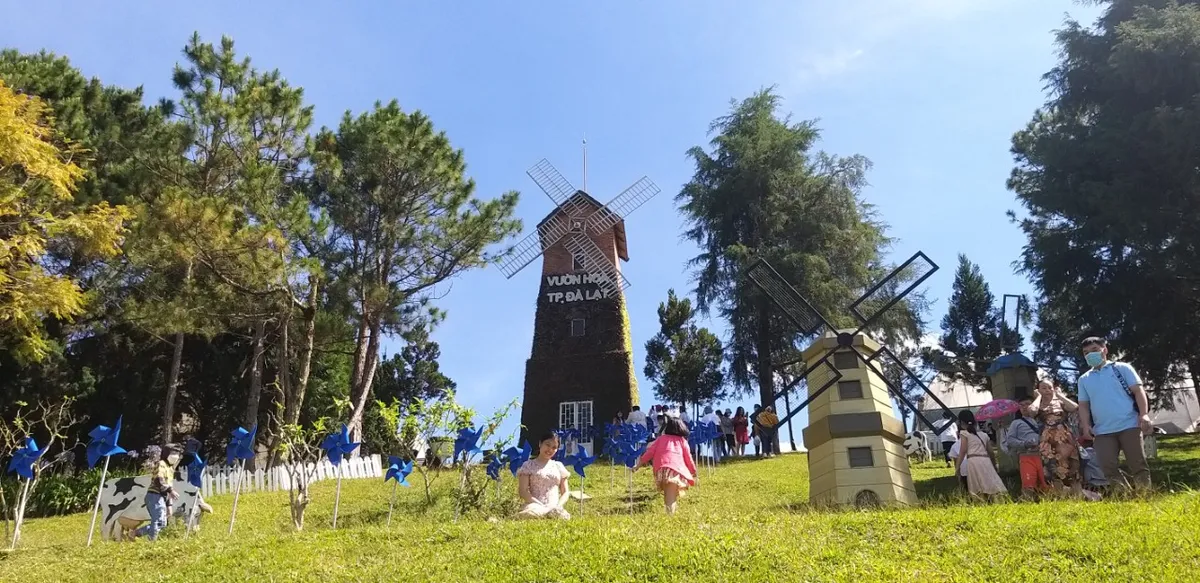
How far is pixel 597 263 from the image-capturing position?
86.2 ft

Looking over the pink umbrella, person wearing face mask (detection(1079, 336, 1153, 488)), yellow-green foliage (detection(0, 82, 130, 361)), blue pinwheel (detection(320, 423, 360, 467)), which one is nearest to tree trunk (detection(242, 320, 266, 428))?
yellow-green foliage (detection(0, 82, 130, 361))

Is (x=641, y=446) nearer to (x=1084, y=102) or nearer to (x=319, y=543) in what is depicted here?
(x=319, y=543)

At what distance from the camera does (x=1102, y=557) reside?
5305mm

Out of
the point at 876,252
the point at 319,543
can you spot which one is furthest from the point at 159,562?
the point at 876,252

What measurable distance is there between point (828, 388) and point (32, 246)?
1297 centimetres

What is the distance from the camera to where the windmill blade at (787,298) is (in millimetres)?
13117

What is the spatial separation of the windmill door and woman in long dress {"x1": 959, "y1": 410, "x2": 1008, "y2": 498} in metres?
15.9

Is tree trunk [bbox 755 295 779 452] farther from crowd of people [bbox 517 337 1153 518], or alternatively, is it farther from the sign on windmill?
crowd of people [bbox 517 337 1153 518]

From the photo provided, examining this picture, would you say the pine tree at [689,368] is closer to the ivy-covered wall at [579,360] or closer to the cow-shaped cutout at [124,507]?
the ivy-covered wall at [579,360]

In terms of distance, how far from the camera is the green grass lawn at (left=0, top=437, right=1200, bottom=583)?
5281mm

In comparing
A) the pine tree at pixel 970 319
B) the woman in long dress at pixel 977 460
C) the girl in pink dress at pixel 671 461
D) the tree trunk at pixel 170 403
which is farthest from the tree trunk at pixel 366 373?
the pine tree at pixel 970 319

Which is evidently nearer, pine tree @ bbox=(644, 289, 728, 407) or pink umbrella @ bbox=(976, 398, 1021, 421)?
pink umbrella @ bbox=(976, 398, 1021, 421)

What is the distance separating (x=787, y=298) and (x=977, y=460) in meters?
10.7

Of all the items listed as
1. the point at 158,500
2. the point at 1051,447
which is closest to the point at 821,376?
the point at 1051,447
